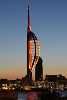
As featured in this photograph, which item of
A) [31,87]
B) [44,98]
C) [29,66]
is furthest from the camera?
[31,87]

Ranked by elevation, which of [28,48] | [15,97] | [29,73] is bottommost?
[15,97]

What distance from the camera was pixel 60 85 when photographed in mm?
187875

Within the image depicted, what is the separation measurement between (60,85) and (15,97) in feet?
545

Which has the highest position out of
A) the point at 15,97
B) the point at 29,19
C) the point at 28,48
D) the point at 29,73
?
the point at 29,19

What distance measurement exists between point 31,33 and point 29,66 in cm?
1739

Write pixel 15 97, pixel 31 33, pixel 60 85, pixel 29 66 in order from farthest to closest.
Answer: pixel 60 85 → pixel 31 33 → pixel 29 66 → pixel 15 97

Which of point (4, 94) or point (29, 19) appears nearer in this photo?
point (4, 94)

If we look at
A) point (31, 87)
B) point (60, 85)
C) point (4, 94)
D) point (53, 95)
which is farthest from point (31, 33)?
point (4, 94)

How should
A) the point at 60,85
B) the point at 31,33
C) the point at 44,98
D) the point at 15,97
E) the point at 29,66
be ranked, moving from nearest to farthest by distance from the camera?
the point at 15,97, the point at 44,98, the point at 29,66, the point at 31,33, the point at 60,85

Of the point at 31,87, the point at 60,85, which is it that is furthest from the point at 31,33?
the point at 60,85

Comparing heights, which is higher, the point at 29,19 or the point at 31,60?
the point at 29,19

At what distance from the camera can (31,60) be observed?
13162cm

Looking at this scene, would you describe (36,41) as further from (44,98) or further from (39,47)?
(44,98)

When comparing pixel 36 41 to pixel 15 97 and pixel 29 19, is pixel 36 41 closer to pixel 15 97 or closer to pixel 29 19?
pixel 29 19
